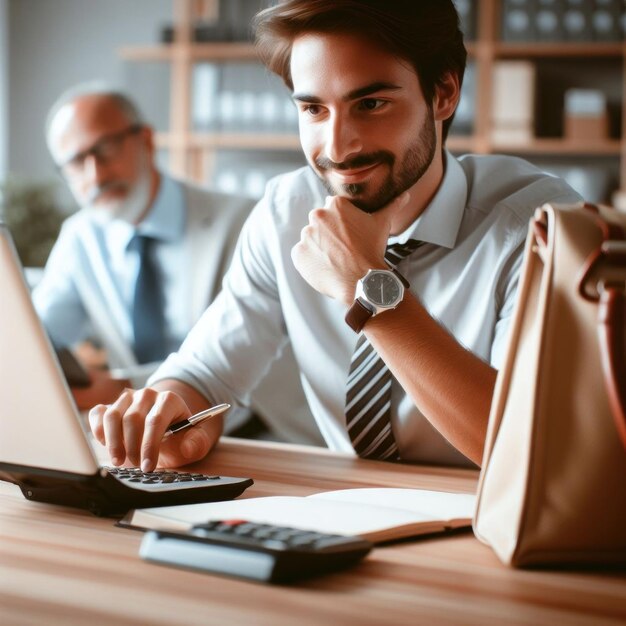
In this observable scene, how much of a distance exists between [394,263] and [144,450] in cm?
56

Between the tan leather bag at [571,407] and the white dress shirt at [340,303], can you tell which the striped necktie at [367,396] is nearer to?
the white dress shirt at [340,303]

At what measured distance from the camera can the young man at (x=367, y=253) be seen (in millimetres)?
1178

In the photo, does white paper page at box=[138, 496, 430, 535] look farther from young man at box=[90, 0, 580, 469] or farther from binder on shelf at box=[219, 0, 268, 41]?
binder on shelf at box=[219, 0, 268, 41]

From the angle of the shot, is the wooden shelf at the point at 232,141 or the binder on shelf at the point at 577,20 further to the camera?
the wooden shelf at the point at 232,141

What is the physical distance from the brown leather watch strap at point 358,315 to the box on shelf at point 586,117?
11.1 feet

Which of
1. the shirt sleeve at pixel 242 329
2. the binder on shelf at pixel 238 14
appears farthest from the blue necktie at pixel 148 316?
the binder on shelf at pixel 238 14

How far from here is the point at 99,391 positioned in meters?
2.01

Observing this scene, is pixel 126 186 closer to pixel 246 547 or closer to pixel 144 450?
pixel 144 450

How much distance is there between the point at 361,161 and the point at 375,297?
0.38 meters

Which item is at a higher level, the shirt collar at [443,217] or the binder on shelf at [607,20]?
the binder on shelf at [607,20]

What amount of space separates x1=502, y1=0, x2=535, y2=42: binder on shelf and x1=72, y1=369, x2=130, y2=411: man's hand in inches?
114

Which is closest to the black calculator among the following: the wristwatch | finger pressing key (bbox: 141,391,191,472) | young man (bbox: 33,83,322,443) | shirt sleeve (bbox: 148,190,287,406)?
finger pressing key (bbox: 141,391,191,472)

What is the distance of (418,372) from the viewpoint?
1.11m

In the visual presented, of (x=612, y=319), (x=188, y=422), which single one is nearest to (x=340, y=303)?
(x=188, y=422)
